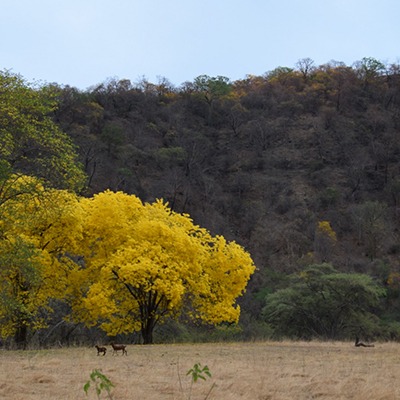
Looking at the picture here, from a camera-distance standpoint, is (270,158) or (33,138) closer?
(33,138)

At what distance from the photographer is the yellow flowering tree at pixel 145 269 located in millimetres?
24422

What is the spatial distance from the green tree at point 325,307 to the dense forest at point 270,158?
3492 millimetres

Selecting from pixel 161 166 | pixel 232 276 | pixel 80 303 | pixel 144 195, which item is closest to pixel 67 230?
pixel 80 303

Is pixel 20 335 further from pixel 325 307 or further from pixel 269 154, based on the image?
pixel 269 154

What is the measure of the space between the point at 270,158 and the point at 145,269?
64.3 meters

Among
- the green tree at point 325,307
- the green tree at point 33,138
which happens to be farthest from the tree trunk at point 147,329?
the green tree at point 325,307

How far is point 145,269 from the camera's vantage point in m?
23.9

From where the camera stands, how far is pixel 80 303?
26.2 meters

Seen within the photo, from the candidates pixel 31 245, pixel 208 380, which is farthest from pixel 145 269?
pixel 208 380

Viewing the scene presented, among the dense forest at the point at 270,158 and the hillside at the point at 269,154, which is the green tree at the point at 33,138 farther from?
the hillside at the point at 269,154

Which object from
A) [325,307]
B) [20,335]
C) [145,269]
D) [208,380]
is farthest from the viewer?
[325,307]

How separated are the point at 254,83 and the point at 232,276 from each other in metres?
89.3

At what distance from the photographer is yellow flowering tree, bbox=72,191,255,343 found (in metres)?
24.4

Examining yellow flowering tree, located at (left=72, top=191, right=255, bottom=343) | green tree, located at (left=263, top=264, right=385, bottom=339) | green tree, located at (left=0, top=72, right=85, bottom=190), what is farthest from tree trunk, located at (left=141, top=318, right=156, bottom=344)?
green tree, located at (left=263, top=264, right=385, bottom=339)
